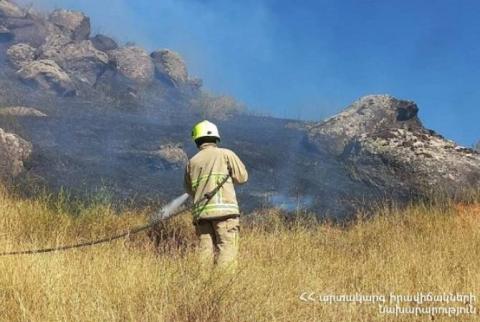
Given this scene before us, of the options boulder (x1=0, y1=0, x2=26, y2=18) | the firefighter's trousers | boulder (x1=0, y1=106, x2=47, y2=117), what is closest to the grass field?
the firefighter's trousers

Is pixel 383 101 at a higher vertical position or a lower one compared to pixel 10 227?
higher

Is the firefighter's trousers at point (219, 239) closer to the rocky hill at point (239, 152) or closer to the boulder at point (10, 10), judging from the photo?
the rocky hill at point (239, 152)

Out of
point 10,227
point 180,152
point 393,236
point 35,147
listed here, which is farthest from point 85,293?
point 180,152

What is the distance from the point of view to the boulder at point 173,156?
15000 millimetres

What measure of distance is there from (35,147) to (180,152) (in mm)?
4363

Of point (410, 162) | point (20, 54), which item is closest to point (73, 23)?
point (20, 54)

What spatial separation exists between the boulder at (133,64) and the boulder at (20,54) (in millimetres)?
7060

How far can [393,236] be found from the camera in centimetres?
711

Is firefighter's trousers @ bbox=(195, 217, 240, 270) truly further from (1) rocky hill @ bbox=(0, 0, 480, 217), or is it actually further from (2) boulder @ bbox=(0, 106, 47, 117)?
(2) boulder @ bbox=(0, 106, 47, 117)

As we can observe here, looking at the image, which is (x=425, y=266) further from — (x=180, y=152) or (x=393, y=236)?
(x=180, y=152)

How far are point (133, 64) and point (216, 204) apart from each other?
41653mm

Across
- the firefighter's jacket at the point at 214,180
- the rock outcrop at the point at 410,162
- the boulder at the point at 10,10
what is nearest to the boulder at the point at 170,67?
the boulder at the point at 10,10

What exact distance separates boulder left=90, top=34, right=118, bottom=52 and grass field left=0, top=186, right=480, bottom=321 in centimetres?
4028

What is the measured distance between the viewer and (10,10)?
41250 mm
